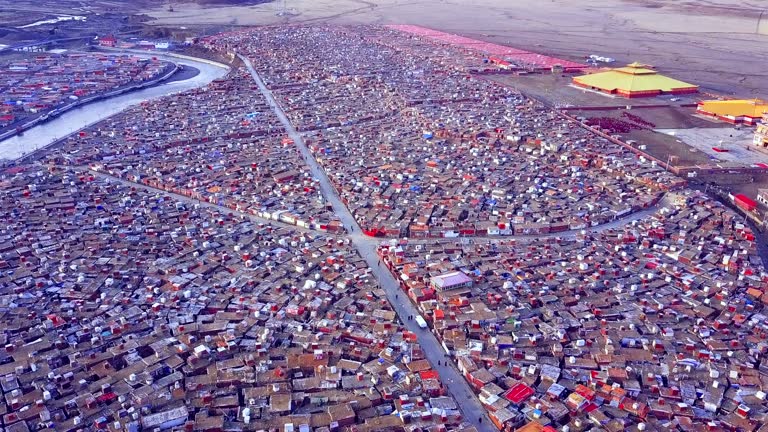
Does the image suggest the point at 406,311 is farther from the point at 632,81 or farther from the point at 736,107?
the point at 632,81

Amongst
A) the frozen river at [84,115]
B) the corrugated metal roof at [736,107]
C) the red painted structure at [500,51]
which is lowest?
the corrugated metal roof at [736,107]

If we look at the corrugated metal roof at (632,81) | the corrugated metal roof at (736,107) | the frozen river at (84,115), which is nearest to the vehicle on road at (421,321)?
the frozen river at (84,115)

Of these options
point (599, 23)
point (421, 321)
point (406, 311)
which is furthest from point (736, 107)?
point (599, 23)

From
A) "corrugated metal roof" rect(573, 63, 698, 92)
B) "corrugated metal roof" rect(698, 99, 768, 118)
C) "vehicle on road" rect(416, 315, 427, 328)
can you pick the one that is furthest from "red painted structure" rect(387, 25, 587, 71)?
"vehicle on road" rect(416, 315, 427, 328)

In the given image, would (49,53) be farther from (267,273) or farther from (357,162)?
(267,273)

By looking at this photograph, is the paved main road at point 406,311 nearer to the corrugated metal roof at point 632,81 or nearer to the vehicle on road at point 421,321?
the vehicle on road at point 421,321

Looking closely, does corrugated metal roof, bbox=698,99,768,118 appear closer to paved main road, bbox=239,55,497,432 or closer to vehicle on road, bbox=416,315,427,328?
paved main road, bbox=239,55,497,432
